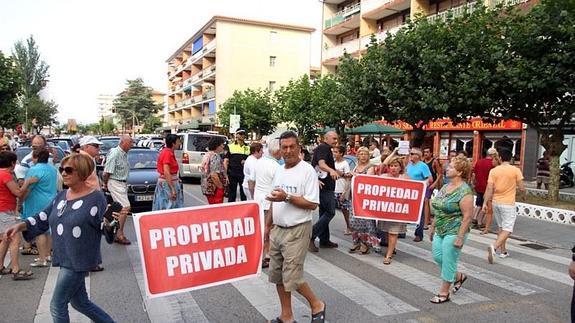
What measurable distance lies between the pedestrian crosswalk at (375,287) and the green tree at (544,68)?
6253 mm

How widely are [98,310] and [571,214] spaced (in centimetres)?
1119

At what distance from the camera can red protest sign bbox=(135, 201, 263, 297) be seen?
3.90 meters

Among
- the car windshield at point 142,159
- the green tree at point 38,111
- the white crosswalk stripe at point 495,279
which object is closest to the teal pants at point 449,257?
the white crosswalk stripe at point 495,279

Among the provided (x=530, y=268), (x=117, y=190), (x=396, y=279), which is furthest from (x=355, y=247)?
(x=117, y=190)

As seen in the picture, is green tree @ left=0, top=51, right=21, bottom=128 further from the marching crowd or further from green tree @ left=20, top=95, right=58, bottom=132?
green tree @ left=20, top=95, right=58, bottom=132

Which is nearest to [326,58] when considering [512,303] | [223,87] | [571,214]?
[223,87]

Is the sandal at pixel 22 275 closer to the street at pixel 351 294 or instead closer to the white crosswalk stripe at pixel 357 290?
the street at pixel 351 294

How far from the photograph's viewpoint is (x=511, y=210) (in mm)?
7691

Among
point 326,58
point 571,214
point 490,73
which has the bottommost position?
point 571,214

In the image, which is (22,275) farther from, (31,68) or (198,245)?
(31,68)

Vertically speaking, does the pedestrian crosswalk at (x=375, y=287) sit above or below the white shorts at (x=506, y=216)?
below

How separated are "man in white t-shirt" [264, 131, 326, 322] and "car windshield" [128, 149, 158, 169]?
7950 mm

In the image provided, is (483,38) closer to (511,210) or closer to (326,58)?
(511,210)

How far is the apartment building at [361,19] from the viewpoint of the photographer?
100 ft
